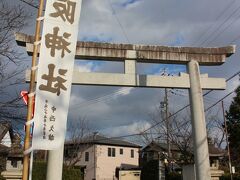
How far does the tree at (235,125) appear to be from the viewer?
36625mm

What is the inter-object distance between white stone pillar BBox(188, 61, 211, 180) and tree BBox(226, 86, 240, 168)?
2788 cm

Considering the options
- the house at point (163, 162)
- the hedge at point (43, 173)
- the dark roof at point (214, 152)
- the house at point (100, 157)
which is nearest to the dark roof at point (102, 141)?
the house at point (100, 157)

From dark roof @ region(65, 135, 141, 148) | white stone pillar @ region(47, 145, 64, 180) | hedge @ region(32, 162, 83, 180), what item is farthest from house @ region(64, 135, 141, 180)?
white stone pillar @ region(47, 145, 64, 180)

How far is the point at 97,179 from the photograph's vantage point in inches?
1820

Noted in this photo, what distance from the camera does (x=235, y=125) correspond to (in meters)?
36.7

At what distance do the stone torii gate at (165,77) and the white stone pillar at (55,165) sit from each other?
6.85 feet

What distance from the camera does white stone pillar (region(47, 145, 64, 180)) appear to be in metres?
8.62

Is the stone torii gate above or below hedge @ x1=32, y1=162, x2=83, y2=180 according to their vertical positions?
above

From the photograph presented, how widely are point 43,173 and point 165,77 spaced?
683 inches

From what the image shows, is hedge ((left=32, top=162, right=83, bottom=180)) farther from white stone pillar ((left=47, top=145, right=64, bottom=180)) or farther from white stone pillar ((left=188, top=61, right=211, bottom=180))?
white stone pillar ((left=188, top=61, right=211, bottom=180))

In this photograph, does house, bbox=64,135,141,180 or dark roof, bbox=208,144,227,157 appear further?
house, bbox=64,135,141,180

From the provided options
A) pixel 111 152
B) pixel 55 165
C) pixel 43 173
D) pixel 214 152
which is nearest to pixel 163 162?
pixel 43 173

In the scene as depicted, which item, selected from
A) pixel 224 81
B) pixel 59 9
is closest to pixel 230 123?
pixel 224 81

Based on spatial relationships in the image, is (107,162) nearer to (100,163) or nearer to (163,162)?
(100,163)
